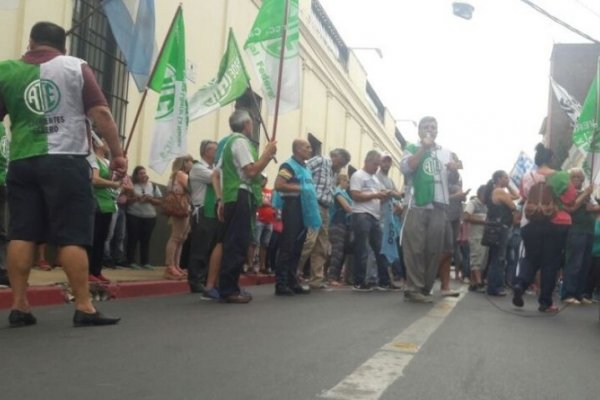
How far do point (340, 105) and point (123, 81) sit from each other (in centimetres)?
1822

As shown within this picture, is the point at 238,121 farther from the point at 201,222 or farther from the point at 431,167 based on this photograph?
the point at 431,167

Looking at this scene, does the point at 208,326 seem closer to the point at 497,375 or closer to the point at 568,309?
the point at 497,375

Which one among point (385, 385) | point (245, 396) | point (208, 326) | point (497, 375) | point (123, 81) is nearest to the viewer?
point (245, 396)

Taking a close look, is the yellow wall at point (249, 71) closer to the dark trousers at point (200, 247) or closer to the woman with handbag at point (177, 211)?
the woman with handbag at point (177, 211)

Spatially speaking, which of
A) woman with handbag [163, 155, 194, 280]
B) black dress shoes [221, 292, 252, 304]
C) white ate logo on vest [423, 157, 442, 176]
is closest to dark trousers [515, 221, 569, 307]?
white ate logo on vest [423, 157, 442, 176]

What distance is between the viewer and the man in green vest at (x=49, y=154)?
196 inches

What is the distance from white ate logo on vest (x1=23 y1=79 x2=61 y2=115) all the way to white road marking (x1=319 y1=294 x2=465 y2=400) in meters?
2.48

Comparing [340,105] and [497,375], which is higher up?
[340,105]

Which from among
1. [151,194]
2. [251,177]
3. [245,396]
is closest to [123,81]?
[151,194]

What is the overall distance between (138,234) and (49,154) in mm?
6540

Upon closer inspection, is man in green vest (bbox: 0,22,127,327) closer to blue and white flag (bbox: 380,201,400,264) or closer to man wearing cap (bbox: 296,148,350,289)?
man wearing cap (bbox: 296,148,350,289)

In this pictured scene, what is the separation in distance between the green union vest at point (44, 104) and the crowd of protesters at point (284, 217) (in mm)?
14

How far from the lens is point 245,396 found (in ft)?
10.9

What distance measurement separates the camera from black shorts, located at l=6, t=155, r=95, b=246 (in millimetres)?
4969
